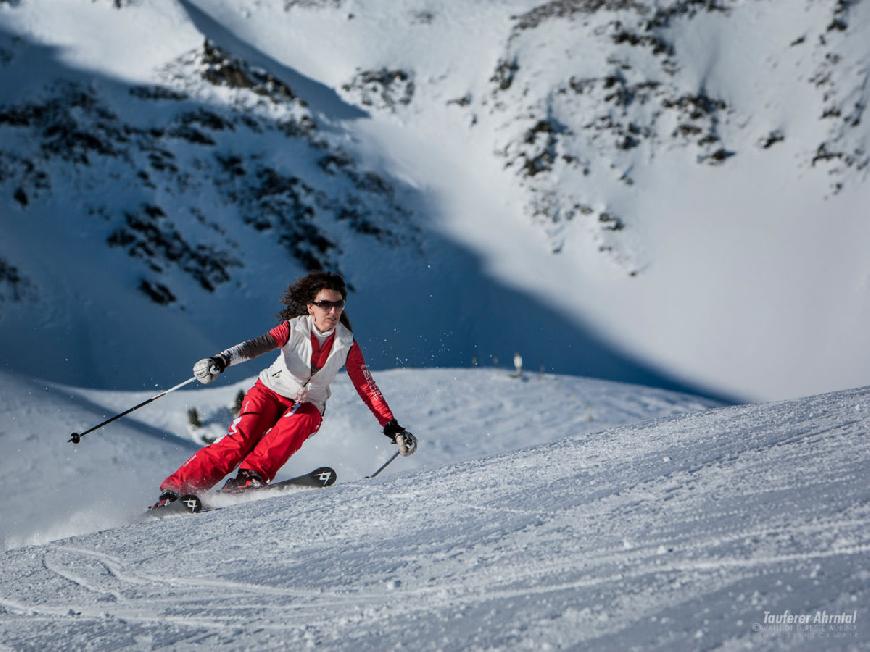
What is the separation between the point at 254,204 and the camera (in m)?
35.5

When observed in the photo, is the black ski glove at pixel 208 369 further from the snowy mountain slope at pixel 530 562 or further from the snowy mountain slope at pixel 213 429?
the snowy mountain slope at pixel 213 429

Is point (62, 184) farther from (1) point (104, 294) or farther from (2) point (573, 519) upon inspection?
(2) point (573, 519)

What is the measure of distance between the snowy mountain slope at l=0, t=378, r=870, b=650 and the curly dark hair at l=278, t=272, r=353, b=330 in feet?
5.50

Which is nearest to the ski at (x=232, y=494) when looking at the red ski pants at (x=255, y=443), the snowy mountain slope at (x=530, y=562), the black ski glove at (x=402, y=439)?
the red ski pants at (x=255, y=443)

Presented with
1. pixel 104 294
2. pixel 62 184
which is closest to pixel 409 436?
pixel 104 294

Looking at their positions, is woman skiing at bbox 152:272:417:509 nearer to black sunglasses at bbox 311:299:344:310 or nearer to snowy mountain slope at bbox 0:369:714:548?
black sunglasses at bbox 311:299:344:310

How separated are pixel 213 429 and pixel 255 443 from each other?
10.5 meters

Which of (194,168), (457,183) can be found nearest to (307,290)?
(194,168)

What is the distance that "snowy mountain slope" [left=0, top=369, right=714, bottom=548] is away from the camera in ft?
31.7

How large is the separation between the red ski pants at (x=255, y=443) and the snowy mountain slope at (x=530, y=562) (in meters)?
1.04

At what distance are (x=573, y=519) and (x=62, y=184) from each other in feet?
105

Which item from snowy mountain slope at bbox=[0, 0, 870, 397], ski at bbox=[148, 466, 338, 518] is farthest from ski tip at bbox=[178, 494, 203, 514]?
snowy mountain slope at bbox=[0, 0, 870, 397]

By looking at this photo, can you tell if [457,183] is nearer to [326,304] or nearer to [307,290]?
[307,290]

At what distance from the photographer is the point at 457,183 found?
41.2 meters
